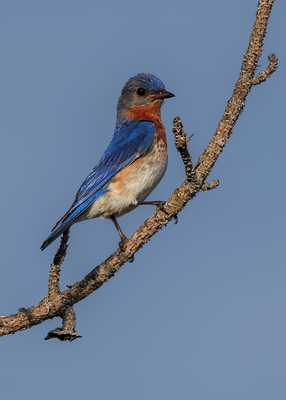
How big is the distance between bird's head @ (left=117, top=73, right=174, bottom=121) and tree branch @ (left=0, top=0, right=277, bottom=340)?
3.10 m

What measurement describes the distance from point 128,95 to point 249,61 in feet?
12.3

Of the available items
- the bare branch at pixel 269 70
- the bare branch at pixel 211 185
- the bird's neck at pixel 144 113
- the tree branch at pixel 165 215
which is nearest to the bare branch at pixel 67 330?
the tree branch at pixel 165 215

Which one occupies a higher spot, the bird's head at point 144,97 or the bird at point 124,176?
the bird's head at point 144,97

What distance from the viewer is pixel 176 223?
6.52m

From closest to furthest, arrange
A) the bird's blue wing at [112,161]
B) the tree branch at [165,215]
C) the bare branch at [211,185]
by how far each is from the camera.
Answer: the bare branch at [211,185], the tree branch at [165,215], the bird's blue wing at [112,161]

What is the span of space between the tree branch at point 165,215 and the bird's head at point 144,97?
3.10 metres

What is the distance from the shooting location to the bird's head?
360 inches

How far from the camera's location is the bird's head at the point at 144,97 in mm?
9133

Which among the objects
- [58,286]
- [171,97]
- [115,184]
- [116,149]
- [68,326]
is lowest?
[68,326]

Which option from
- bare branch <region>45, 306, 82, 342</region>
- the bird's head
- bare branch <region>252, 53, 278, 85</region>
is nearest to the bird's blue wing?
the bird's head

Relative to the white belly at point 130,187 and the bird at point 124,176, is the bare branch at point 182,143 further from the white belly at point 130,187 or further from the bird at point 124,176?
the white belly at point 130,187

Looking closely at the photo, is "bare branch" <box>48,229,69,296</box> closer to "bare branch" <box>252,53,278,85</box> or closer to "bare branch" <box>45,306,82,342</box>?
"bare branch" <box>45,306,82,342</box>

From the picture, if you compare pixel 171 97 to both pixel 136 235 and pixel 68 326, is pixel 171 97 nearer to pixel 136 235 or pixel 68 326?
pixel 136 235

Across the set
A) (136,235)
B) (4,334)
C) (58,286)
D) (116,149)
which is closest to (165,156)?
(116,149)
